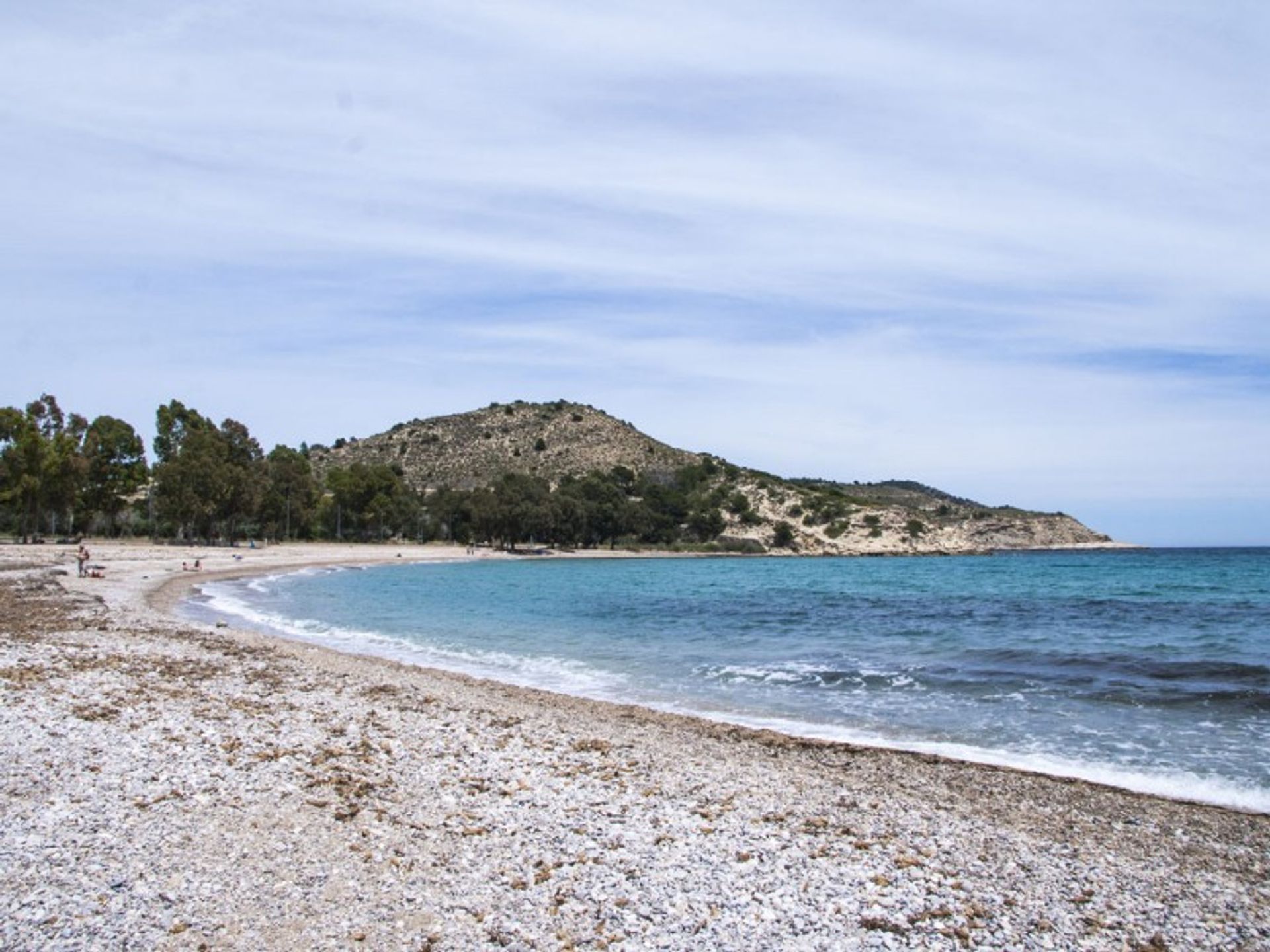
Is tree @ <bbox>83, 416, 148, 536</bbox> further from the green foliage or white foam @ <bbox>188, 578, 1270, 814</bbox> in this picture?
white foam @ <bbox>188, 578, 1270, 814</bbox>

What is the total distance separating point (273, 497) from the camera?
307ft

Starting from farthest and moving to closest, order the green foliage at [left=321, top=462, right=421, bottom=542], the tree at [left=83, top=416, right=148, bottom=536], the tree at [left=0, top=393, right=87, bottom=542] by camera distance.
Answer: the green foliage at [left=321, top=462, right=421, bottom=542], the tree at [left=83, top=416, right=148, bottom=536], the tree at [left=0, top=393, right=87, bottom=542]

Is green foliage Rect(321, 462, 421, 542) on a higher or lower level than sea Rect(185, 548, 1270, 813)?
higher

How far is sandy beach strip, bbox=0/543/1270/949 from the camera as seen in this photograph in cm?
607

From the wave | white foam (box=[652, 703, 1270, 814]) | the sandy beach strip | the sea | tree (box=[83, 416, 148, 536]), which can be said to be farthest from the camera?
tree (box=[83, 416, 148, 536])

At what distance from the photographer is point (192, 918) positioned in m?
5.95

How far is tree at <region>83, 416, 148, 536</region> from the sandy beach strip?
74002 mm

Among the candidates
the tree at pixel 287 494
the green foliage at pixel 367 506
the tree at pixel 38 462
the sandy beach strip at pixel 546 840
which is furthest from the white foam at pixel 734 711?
the green foliage at pixel 367 506

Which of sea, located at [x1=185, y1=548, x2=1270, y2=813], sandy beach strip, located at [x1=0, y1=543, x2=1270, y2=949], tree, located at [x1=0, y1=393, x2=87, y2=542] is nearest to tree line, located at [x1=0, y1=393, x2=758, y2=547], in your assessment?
tree, located at [x1=0, y1=393, x2=87, y2=542]

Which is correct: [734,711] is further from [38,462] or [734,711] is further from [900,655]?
[38,462]

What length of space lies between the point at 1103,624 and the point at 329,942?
3029 cm

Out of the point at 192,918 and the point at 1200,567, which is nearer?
the point at 192,918

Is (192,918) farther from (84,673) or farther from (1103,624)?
(1103,624)

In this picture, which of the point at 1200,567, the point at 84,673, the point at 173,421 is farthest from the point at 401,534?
the point at 84,673
